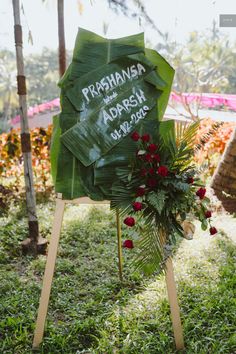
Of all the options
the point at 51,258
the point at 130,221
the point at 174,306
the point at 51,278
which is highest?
the point at 130,221

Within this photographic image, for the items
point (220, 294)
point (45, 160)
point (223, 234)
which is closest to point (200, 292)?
point (220, 294)

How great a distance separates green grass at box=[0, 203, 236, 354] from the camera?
2148mm

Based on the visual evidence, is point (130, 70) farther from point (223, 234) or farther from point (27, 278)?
point (223, 234)

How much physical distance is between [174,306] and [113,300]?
0.70m

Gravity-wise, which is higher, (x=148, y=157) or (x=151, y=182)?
(x=148, y=157)

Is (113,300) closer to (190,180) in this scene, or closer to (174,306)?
(174,306)

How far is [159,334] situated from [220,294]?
1.98 ft

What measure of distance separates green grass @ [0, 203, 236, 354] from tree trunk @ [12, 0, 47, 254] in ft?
0.54

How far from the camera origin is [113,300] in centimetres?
261

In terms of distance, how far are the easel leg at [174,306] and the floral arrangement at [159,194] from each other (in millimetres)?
136

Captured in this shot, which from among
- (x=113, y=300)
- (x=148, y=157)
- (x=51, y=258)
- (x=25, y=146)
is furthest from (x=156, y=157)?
(x=25, y=146)

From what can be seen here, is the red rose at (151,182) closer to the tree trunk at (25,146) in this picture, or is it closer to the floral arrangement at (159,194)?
the floral arrangement at (159,194)

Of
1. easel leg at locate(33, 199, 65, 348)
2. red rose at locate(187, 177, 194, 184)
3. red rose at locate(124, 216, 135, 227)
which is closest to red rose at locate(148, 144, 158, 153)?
red rose at locate(187, 177, 194, 184)

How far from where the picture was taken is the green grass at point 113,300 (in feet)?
7.05
